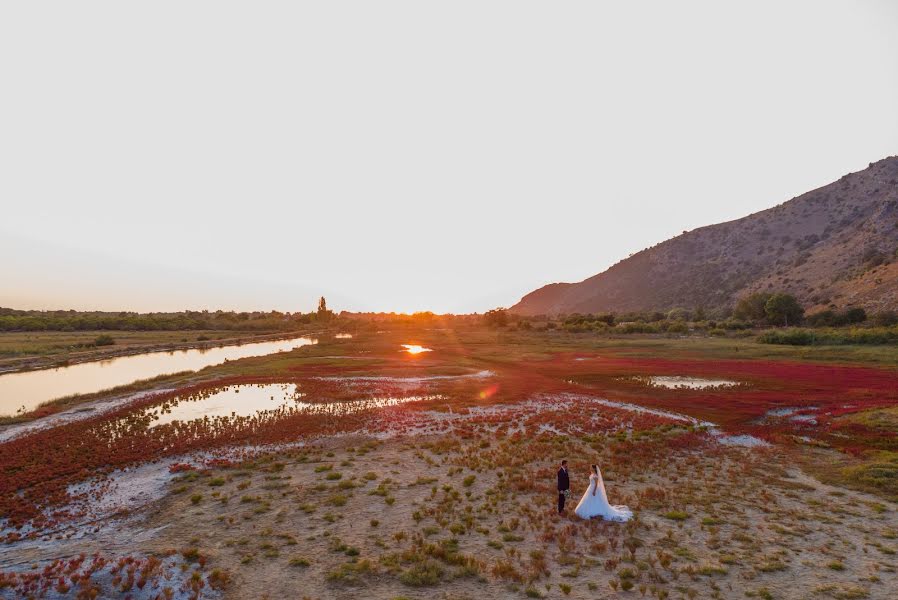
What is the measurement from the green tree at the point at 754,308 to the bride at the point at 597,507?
433 ft

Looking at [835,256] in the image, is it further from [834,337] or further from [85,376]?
[85,376]

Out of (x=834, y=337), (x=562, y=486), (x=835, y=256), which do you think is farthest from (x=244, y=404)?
(x=835, y=256)

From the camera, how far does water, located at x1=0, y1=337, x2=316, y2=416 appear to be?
48.9 m

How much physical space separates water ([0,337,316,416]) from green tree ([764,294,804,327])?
13604 centimetres

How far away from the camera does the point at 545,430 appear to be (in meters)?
35.6

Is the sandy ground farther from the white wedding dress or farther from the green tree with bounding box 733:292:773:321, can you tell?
the green tree with bounding box 733:292:773:321

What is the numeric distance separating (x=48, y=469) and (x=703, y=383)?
6475cm

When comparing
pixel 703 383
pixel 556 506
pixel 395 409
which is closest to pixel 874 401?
pixel 703 383

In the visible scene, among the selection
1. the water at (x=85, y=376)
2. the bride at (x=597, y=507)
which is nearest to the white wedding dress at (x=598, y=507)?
the bride at (x=597, y=507)

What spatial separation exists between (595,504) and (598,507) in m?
0.17

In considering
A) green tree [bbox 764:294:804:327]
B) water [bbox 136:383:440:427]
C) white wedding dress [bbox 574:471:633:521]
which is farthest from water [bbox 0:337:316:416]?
green tree [bbox 764:294:804:327]

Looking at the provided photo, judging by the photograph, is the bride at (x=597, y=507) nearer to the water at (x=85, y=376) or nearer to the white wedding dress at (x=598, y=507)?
the white wedding dress at (x=598, y=507)

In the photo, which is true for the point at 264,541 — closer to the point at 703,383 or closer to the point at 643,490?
the point at 643,490

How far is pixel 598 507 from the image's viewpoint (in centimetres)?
1980
